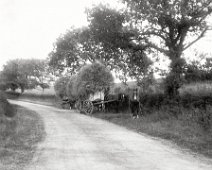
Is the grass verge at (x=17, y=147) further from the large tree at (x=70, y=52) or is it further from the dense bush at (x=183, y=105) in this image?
the large tree at (x=70, y=52)

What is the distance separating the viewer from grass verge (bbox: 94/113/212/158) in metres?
12.9

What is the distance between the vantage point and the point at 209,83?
851 inches

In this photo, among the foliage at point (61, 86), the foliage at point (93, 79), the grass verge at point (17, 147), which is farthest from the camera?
the foliage at point (61, 86)

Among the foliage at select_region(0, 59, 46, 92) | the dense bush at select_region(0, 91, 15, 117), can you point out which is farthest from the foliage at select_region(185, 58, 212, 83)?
the foliage at select_region(0, 59, 46, 92)

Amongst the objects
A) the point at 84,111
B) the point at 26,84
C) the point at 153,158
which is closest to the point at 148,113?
the point at 84,111

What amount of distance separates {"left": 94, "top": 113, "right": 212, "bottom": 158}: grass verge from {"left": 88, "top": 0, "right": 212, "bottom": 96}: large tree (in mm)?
3846

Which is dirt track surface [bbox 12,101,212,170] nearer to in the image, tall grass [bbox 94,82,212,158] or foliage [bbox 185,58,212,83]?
tall grass [bbox 94,82,212,158]

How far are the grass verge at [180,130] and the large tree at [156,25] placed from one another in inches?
151

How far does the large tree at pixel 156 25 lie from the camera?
77.4 feet

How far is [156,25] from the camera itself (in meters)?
25.5

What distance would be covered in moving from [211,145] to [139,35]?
14.8 meters

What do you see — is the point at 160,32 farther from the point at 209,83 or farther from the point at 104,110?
the point at 104,110

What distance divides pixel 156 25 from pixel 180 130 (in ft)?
37.3

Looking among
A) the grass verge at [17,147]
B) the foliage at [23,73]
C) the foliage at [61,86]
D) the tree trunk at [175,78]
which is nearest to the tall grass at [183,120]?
the tree trunk at [175,78]
